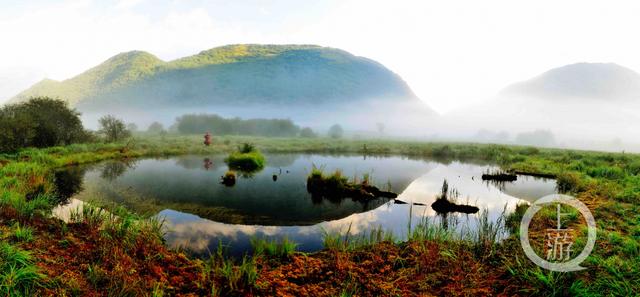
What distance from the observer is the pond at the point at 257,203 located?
34.9 feet

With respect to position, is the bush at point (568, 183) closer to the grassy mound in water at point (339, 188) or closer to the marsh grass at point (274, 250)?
the grassy mound in water at point (339, 188)

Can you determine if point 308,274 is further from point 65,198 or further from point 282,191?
point 65,198

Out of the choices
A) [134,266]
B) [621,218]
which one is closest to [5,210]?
[134,266]

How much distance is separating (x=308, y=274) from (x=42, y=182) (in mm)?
17550

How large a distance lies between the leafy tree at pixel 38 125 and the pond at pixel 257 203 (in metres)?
9.27

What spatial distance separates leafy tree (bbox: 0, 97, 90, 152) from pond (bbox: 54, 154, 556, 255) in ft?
30.4

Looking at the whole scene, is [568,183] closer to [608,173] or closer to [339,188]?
[608,173]

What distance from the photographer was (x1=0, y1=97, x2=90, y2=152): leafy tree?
27.3 metres

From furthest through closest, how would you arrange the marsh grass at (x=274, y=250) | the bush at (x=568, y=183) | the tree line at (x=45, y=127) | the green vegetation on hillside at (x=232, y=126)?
the green vegetation on hillside at (x=232, y=126), the tree line at (x=45, y=127), the bush at (x=568, y=183), the marsh grass at (x=274, y=250)

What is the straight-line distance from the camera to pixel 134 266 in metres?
6.91

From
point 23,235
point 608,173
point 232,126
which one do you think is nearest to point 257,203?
point 23,235

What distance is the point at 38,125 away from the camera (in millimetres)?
31172

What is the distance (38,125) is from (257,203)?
105 feet

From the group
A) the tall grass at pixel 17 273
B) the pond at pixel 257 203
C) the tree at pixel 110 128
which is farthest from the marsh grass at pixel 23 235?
the tree at pixel 110 128
